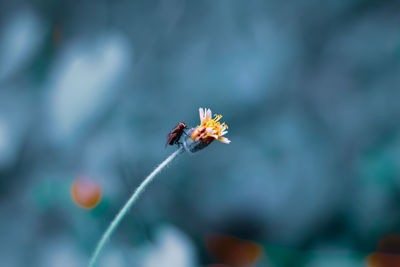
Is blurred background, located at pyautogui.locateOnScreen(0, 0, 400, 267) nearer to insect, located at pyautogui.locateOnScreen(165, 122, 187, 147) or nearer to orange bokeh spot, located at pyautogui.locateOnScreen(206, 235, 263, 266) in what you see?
orange bokeh spot, located at pyautogui.locateOnScreen(206, 235, 263, 266)

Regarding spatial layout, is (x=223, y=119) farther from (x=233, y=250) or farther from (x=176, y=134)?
(x=176, y=134)

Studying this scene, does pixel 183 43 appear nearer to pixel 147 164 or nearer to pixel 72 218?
pixel 147 164

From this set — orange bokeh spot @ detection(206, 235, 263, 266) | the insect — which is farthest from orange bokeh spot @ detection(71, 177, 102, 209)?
the insect

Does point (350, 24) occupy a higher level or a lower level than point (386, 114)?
higher

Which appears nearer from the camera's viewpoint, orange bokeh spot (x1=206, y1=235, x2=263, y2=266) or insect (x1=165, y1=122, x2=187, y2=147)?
insect (x1=165, y1=122, x2=187, y2=147)

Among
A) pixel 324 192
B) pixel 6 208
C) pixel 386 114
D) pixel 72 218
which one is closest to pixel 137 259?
pixel 72 218

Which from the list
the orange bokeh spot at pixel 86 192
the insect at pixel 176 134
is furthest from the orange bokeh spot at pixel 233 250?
the insect at pixel 176 134
